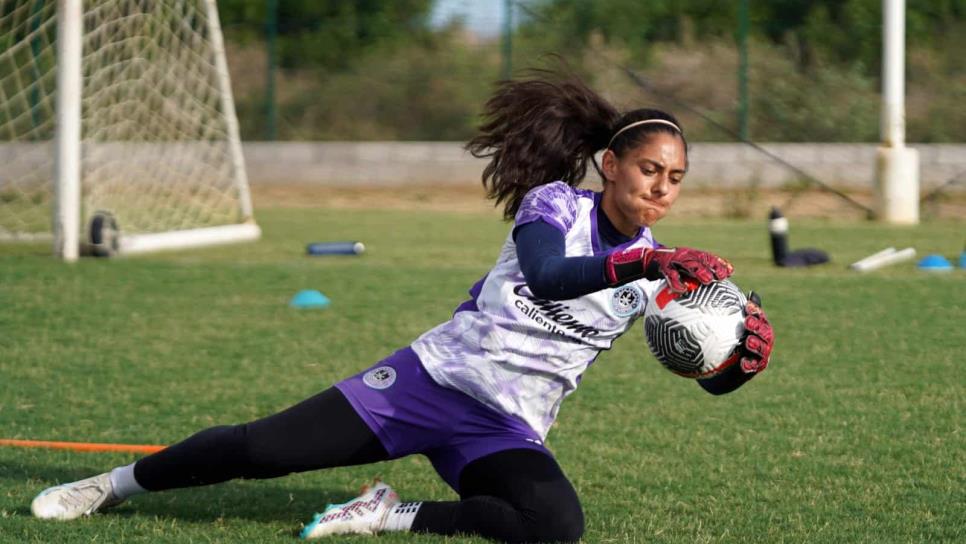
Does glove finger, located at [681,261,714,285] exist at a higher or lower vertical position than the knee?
higher


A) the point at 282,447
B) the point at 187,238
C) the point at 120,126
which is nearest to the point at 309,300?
the point at 187,238

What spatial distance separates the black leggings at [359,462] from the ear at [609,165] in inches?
34.7

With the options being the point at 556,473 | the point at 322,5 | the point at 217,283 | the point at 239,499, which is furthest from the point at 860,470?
the point at 322,5

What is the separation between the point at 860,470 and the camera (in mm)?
4992

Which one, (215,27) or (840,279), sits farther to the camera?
(215,27)

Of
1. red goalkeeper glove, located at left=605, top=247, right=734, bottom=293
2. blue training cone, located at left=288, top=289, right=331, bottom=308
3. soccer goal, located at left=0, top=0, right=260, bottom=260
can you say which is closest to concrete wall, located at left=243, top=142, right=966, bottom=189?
soccer goal, located at left=0, top=0, right=260, bottom=260

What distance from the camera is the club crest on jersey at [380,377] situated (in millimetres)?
4254

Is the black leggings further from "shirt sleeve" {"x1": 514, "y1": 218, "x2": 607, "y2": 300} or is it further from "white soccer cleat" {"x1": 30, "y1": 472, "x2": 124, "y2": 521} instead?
"shirt sleeve" {"x1": 514, "y1": 218, "x2": 607, "y2": 300}

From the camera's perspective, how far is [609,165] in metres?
4.20

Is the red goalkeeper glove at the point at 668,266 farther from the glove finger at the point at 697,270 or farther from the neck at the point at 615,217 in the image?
the neck at the point at 615,217

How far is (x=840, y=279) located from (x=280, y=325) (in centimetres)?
432

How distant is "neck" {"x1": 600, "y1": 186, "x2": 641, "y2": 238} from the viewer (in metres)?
4.16

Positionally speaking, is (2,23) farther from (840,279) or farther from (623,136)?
(623,136)

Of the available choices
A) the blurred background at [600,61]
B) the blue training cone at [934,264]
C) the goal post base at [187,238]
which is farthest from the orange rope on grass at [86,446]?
the blurred background at [600,61]
